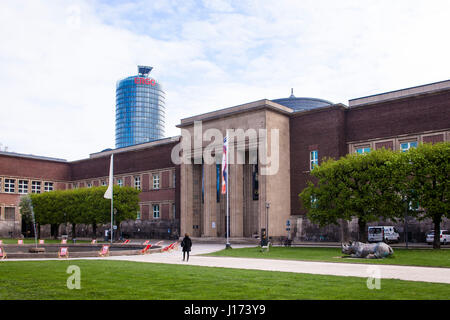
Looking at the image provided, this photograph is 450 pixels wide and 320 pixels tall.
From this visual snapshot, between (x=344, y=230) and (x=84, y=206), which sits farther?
(x=84, y=206)

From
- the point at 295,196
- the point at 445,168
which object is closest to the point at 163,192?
the point at 295,196

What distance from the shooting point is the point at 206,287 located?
1458 centimetres

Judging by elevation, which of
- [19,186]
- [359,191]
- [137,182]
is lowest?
[359,191]

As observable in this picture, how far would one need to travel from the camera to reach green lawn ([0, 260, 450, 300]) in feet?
41.8

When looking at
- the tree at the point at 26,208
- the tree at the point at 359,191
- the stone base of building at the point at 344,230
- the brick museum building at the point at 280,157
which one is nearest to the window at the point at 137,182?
the brick museum building at the point at 280,157

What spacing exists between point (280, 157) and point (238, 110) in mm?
7541

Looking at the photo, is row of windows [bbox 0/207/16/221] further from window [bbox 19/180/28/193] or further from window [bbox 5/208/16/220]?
window [bbox 19/180/28/193]

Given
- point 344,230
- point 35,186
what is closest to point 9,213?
point 35,186

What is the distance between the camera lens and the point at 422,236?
154 ft

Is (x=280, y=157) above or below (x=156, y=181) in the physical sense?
above

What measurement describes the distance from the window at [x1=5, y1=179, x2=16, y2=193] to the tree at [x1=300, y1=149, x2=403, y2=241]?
5964 centimetres

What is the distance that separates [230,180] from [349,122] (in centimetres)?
1518

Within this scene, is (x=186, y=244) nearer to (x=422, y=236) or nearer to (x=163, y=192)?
(x=422, y=236)

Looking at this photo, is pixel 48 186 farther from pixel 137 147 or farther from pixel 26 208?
pixel 137 147
